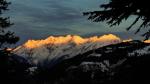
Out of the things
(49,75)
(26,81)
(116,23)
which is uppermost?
(116,23)

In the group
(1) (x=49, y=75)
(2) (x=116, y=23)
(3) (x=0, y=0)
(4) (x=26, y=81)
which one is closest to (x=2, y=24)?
(3) (x=0, y=0)

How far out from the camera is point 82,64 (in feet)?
265

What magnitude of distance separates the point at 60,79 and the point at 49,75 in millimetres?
9351

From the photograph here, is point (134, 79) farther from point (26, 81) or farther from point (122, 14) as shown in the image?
point (122, 14)

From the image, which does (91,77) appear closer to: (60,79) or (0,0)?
(60,79)

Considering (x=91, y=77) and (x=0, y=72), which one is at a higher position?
(x=0, y=72)

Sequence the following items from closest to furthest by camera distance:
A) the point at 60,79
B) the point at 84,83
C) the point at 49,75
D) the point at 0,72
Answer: the point at 0,72
the point at 84,83
the point at 60,79
the point at 49,75

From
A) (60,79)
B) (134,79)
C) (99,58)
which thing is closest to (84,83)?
(60,79)

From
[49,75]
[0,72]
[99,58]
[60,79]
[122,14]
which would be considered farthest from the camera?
[99,58]

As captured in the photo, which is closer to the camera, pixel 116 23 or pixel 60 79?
pixel 116 23

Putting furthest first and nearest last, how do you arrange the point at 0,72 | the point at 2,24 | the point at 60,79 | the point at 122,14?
the point at 60,79
the point at 2,24
the point at 0,72
the point at 122,14

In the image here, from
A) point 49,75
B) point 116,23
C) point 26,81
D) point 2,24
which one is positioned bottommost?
point 49,75

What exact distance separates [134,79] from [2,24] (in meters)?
9.67

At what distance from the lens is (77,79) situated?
219ft
